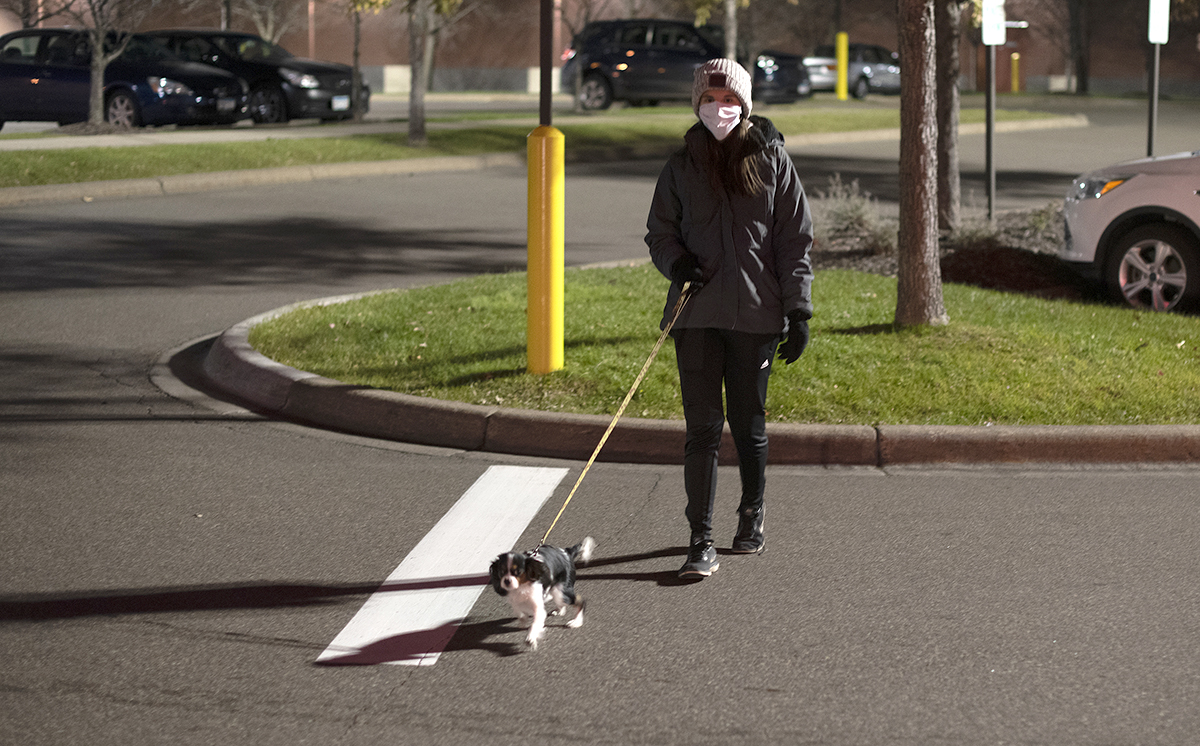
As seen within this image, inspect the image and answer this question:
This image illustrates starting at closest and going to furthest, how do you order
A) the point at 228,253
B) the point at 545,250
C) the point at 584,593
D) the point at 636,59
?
the point at 584,593 → the point at 545,250 → the point at 228,253 → the point at 636,59

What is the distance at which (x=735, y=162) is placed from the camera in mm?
4582

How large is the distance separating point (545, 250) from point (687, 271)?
2.59 meters

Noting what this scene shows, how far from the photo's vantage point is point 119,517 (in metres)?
5.44

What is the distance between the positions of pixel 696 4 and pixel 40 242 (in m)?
19.0

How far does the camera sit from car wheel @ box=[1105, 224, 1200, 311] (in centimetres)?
932

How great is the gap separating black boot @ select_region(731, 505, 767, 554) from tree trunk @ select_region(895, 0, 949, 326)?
352 centimetres

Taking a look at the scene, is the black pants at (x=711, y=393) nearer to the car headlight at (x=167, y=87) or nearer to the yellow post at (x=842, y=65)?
the car headlight at (x=167, y=87)

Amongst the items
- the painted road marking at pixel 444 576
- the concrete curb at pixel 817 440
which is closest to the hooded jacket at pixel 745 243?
the painted road marking at pixel 444 576

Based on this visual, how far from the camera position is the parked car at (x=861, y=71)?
43844 millimetres

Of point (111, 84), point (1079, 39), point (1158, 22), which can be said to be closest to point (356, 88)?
point (111, 84)

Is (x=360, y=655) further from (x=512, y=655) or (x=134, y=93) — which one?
(x=134, y=93)

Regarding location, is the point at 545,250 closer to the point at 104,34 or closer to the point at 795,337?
the point at 795,337

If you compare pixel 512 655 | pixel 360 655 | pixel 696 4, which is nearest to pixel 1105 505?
pixel 512 655

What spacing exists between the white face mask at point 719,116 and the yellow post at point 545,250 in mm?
2511
